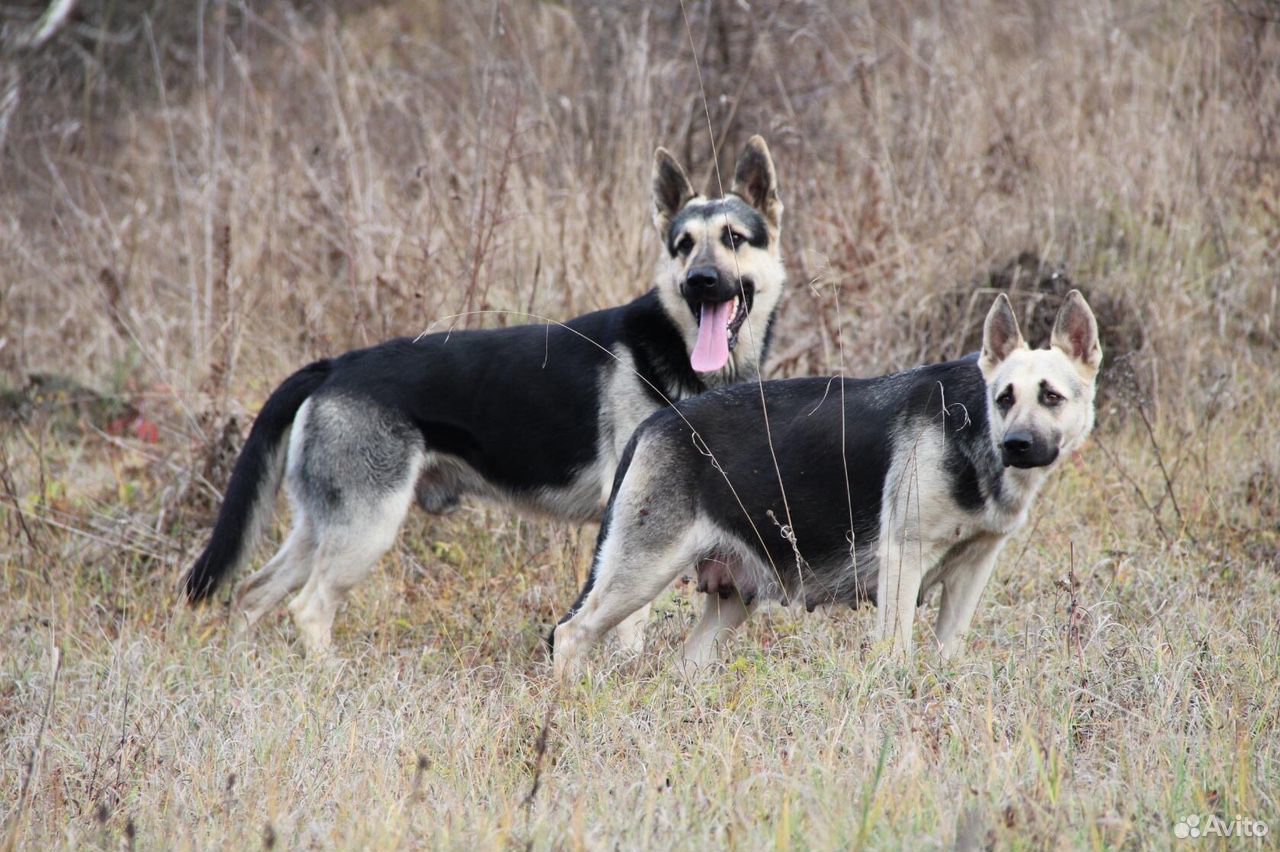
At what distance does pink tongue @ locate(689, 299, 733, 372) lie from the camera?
537 cm

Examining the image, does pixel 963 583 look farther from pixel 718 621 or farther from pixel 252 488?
pixel 252 488

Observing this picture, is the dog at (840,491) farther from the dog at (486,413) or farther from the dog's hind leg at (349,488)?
the dog's hind leg at (349,488)

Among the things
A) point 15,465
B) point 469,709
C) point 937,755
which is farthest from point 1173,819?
point 15,465

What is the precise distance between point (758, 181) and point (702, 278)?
690mm

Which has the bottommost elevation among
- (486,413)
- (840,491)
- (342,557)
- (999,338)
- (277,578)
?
(277,578)

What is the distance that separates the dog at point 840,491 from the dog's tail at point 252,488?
163 cm

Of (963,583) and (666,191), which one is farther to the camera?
(666,191)

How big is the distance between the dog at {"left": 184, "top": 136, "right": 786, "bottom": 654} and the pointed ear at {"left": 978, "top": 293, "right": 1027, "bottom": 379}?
124cm

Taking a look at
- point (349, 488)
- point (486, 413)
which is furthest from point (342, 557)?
point (486, 413)

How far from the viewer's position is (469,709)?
4402mm

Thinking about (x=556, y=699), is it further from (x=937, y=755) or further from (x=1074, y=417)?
(x=1074, y=417)

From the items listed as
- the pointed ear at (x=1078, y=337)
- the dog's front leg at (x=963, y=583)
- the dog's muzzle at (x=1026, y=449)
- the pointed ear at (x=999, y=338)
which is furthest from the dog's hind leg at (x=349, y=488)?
the pointed ear at (x=1078, y=337)

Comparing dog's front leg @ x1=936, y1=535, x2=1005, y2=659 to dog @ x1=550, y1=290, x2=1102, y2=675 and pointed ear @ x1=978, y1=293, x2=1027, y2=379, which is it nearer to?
dog @ x1=550, y1=290, x2=1102, y2=675

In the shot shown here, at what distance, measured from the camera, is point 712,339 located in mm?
5457
